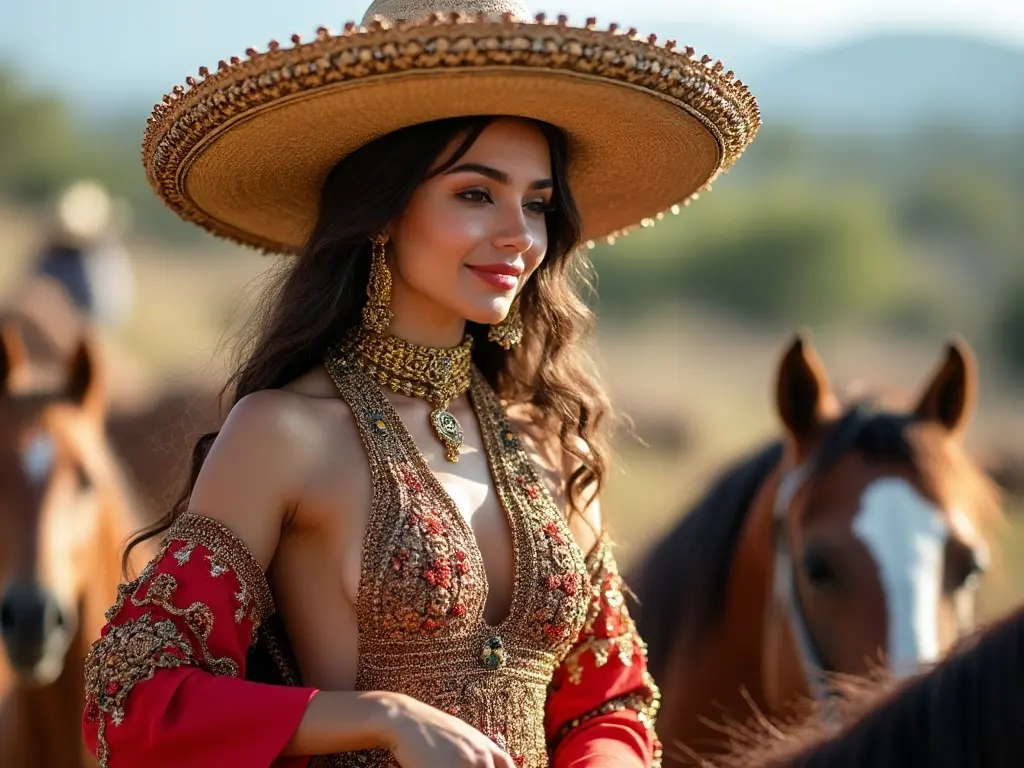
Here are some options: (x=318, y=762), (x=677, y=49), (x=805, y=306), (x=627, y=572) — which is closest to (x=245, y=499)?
(x=318, y=762)

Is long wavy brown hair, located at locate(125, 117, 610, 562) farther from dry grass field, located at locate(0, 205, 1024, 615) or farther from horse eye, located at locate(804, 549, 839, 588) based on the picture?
dry grass field, located at locate(0, 205, 1024, 615)

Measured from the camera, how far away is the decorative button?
2.18 metres

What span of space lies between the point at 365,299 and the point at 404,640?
1.88ft

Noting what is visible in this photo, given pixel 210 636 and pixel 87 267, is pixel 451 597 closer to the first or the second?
pixel 210 636

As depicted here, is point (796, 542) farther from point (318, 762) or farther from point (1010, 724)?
point (1010, 724)

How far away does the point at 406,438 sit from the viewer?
7.41 feet

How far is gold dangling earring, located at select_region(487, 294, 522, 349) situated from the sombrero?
293mm

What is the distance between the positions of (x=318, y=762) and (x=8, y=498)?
7.02ft

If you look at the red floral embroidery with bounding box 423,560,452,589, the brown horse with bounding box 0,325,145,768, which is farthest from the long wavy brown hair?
the brown horse with bounding box 0,325,145,768

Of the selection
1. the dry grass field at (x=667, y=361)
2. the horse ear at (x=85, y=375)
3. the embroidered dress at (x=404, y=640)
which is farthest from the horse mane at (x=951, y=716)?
the dry grass field at (x=667, y=361)

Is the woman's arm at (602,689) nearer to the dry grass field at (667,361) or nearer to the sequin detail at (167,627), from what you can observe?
the sequin detail at (167,627)

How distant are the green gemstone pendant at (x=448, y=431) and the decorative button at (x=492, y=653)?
0.29 meters

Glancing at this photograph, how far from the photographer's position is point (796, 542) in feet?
11.5

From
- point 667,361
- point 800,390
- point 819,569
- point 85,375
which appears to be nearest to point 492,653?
point 819,569
